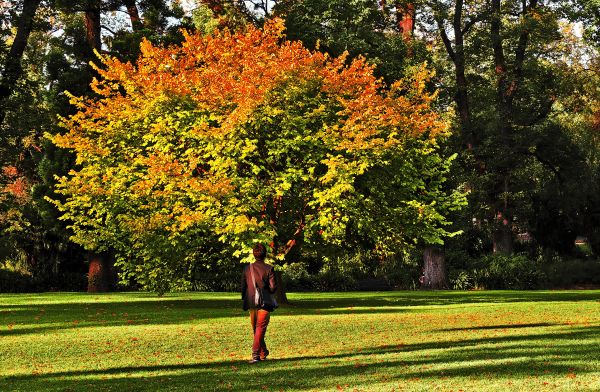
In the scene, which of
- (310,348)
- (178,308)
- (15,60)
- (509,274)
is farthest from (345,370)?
(509,274)

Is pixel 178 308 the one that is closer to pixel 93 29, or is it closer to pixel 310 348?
pixel 310 348

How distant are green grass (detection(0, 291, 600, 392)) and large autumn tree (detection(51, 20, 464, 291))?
2.59 meters

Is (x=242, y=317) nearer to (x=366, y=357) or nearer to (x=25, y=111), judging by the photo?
(x=366, y=357)

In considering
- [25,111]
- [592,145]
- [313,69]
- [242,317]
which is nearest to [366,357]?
[242,317]

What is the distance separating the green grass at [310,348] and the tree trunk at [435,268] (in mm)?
13270

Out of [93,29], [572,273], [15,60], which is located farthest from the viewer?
[572,273]

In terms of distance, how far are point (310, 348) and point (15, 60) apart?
58.5ft

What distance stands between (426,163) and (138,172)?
9519 millimetres

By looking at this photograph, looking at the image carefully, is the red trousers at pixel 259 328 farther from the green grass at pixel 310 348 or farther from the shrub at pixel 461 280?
the shrub at pixel 461 280

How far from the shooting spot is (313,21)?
3688 cm

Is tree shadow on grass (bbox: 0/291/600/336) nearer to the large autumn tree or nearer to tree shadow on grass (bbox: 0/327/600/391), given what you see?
the large autumn tree

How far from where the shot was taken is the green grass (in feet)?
38.8

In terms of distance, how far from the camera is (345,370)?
503 inches

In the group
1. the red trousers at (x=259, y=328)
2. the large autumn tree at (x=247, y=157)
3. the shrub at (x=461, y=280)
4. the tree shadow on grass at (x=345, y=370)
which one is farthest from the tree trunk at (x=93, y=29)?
the red trousers at (x=259, y=328)
